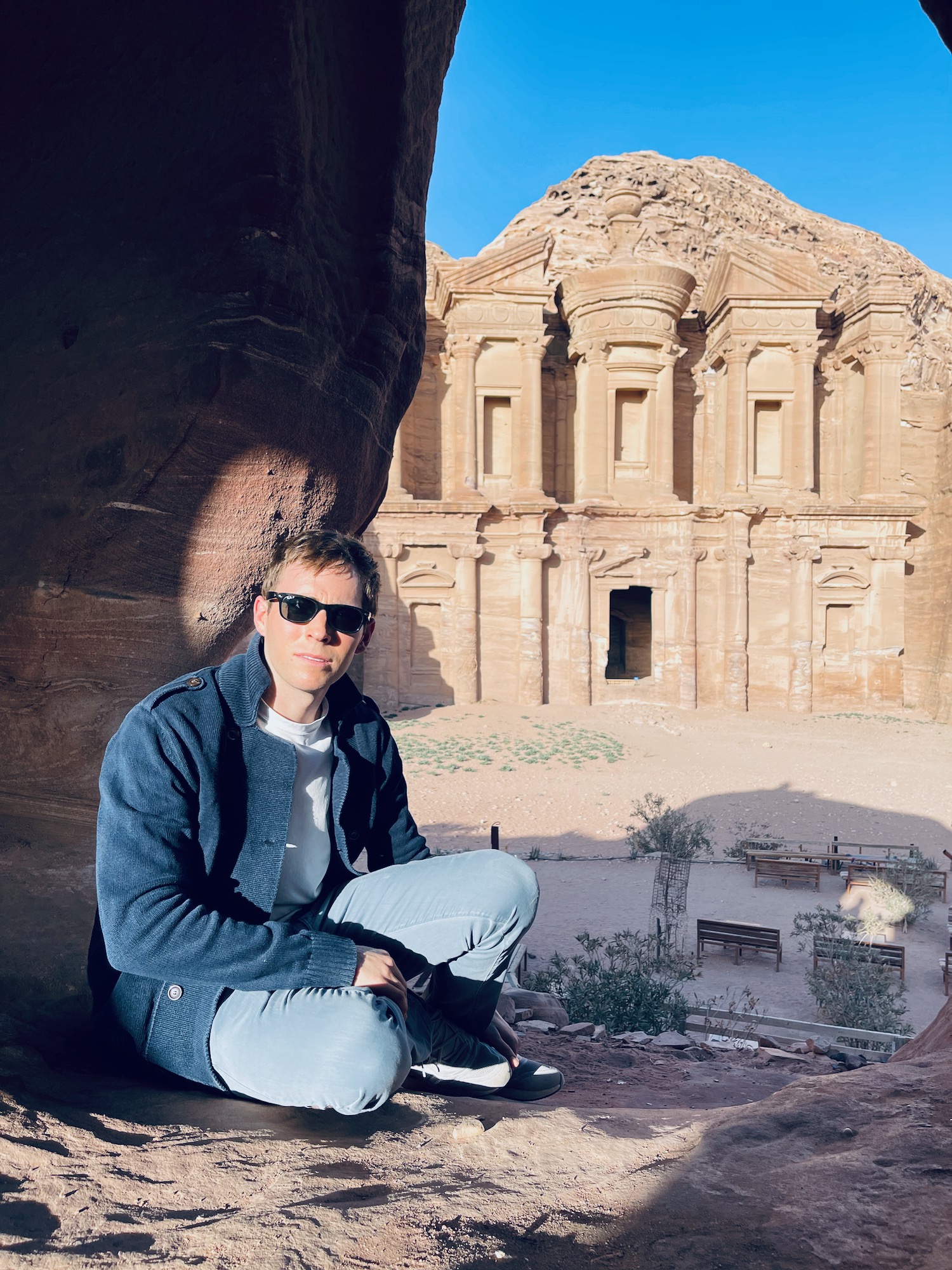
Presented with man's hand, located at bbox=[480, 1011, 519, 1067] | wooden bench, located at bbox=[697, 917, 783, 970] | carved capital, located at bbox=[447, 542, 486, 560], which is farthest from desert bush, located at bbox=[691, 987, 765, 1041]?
carved capital, located at bbox=[447, 542, 486, 560]

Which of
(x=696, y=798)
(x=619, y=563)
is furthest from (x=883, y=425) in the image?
(x=696, y=798)

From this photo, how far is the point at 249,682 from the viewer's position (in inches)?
92.0

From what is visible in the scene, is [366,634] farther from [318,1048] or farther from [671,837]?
[671,837]

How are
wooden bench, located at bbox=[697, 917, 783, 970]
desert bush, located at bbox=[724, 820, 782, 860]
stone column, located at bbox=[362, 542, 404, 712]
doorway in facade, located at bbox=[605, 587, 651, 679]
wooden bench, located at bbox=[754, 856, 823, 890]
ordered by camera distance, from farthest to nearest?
1. doorway in facade, located at bbox=[605, 587, 651, 679]
2. stone column, located at bbox=[362, 542, 404, 712]
3. desert bush, located at bbox=[724, 820, 782, 860]
4. wooden bench, located at bbox=[754, 856, 823, 890]
5. wooden bench, located at bbox=[697, 917, 783, 970]

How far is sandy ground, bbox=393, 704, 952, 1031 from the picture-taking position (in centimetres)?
826

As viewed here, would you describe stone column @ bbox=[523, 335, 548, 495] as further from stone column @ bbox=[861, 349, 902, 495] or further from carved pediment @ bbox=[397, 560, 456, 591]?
stone column @ bbox=[861, 349, 902, 495]

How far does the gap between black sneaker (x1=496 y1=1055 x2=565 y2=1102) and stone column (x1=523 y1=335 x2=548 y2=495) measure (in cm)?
2040

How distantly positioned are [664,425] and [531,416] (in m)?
3.98

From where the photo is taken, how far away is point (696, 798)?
14086 mm

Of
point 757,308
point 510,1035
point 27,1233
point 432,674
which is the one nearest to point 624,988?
point 510,1035

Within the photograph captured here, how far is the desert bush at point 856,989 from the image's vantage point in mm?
5883

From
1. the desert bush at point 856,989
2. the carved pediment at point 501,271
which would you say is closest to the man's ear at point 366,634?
the desert bush at point 856,989

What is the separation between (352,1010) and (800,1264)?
1.06 metres

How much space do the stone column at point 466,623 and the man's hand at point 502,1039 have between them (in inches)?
732
